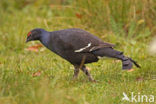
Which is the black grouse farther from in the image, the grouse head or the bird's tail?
the grouse head

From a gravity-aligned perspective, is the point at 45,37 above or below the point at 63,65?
above

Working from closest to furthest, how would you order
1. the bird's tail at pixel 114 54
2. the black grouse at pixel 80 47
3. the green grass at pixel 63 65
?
the green grass at pixel 63 65 → the bird's tail at pixel 114 54 → the black grouse at pixel 80 47

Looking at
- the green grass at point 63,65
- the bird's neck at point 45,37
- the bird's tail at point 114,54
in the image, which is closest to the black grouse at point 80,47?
the bird's tail at point 114,54

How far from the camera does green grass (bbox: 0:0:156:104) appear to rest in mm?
4875

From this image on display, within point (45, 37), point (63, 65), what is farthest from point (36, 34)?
point (63, 65)

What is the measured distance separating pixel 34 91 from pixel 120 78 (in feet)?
8.01

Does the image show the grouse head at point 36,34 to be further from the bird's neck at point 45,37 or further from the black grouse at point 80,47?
the black grouse at point 80,47

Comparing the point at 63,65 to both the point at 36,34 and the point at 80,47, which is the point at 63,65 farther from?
the point at 80,47

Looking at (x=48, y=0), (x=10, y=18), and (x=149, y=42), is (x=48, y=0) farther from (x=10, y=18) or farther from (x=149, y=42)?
(x=149, y=42)

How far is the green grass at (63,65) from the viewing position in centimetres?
488

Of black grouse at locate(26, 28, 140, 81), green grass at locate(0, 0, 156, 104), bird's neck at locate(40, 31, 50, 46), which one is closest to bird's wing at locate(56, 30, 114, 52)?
black grouse at locate(26, 28, 140, 81)

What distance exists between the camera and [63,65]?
759 cm

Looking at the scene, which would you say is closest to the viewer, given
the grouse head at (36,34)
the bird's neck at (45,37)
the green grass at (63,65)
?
the green grass at (63,65)

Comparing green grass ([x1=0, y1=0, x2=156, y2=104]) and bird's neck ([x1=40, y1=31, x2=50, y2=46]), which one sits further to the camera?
bird's neck ([x1=40, y1=31, x2=50, y2=46])
